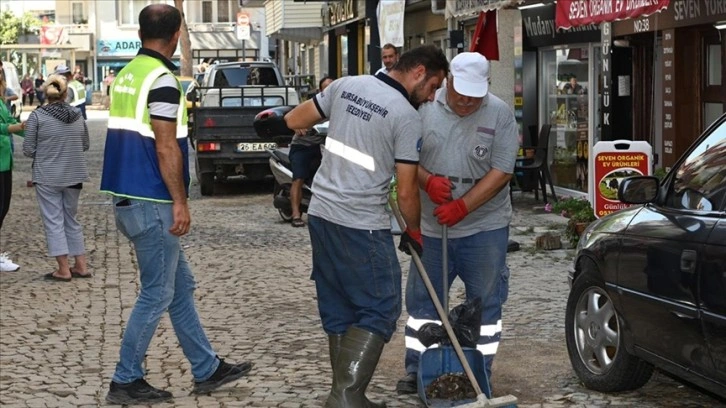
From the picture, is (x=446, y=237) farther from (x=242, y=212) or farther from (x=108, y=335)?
(x=242, y=212)

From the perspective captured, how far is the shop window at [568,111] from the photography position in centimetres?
1747

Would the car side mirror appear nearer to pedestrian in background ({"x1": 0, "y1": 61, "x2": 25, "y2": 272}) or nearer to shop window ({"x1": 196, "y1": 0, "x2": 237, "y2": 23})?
pedestrian in background ({"x1": 0, "y1": 61, "x2": 25, "y2": 272})

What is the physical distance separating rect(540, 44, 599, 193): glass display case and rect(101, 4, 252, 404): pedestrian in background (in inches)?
435

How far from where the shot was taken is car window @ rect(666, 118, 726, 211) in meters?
5.89

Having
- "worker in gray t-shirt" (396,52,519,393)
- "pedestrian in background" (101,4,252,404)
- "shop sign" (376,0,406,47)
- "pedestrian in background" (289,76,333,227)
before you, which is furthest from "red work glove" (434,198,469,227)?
"shop sign" (376,0,406,47)

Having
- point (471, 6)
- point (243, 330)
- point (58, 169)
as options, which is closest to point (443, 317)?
point (243, 330)

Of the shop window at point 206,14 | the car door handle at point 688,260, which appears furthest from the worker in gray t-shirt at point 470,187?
the shop window at point 206,14

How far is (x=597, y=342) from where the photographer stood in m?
6.73

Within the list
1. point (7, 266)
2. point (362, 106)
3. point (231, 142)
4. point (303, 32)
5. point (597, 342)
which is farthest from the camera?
point (303, 32)

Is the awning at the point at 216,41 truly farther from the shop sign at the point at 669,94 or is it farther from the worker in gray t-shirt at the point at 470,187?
the worker in gray t-shirt at the point at 470,187

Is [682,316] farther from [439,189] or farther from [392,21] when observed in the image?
[392,21]

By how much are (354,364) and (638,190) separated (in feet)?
5.15

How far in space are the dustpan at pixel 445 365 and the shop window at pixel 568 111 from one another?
11.2 metres

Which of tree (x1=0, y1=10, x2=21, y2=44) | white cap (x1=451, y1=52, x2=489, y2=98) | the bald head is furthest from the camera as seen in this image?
tree (x1=0, y1=10, x2=21, y2=44)
